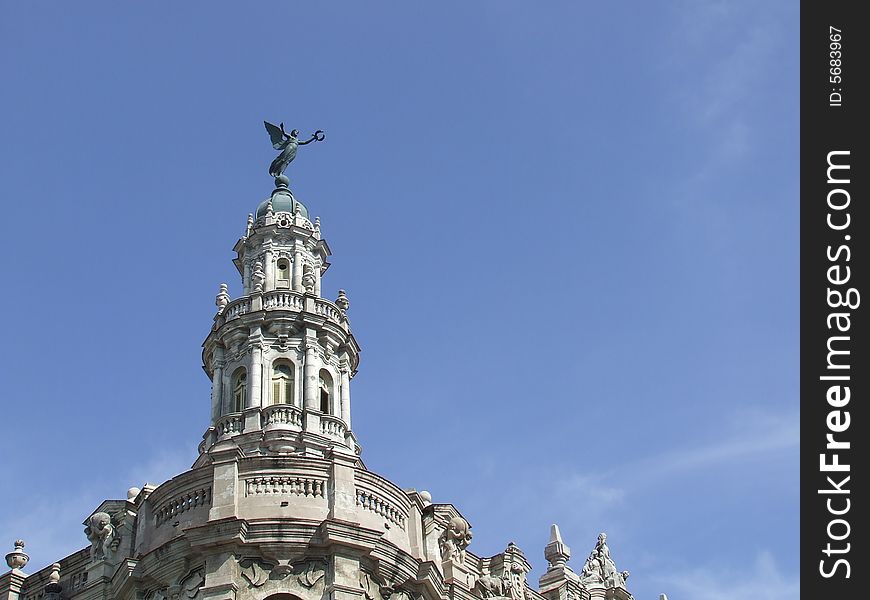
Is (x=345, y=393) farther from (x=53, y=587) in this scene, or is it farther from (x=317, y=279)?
(x=53, y=587)

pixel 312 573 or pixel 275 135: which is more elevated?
pixel 275 135

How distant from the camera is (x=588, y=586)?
43.7 meters

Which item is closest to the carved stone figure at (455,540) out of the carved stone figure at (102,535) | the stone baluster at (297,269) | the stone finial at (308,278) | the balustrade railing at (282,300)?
the carved stone figure at (102,535)

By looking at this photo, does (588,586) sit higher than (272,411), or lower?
lower

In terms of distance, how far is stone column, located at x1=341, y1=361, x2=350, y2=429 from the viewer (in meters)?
44.7

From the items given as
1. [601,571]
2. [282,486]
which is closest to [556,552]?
[601,571]

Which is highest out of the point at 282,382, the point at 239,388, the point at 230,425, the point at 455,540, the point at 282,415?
the point at 282,382

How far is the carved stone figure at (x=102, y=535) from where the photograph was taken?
3556 centimetres

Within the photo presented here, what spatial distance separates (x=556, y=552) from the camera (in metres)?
42.9

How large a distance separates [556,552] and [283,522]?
1269 cm

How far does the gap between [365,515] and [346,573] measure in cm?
204
